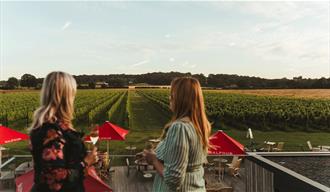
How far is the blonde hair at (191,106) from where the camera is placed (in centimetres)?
245

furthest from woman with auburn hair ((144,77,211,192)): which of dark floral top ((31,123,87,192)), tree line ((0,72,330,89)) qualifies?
tree line ((0,72,330,89))

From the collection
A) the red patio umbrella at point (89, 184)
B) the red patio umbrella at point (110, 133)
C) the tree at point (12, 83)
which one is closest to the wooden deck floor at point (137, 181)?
the red patio umbrella at point (110, 133)

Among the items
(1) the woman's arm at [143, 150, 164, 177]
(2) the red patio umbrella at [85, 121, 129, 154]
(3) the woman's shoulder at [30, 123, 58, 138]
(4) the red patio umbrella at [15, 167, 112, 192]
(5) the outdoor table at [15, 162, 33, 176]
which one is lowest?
(5) the outdoor table at [15, 162, 33, 176]

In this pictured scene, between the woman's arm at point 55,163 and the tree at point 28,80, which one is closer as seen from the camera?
the woman's arm at point 55,163

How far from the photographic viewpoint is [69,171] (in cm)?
232

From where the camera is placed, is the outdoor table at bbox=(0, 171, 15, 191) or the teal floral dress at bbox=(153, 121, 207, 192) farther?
the outdoor table at bbox=(0, 171, 15, 191)

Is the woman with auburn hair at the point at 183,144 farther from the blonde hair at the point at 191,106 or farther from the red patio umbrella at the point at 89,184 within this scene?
the red patio umbrella at the point at 89,184

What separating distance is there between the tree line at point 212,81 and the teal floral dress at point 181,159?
67.4m

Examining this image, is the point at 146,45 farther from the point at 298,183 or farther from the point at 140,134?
the point at 298,183

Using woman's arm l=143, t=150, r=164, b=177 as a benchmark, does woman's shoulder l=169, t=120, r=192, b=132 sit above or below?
above

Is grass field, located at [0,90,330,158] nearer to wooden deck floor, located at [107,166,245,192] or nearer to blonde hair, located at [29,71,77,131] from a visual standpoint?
wooden deck floor, located at [107,166,245,192]

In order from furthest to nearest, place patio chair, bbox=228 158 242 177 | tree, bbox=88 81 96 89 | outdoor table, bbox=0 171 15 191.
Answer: tree, bbox=88 81 96 89
patio chair, bbox=228 158 242 177
outdoor table, bbox=0 171 15 191

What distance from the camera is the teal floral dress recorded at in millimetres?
2334

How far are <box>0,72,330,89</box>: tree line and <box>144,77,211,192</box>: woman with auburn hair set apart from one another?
67.3 m
